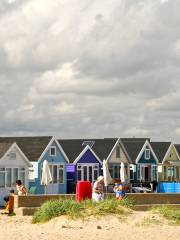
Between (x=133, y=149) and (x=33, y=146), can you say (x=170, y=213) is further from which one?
(x=133, y=149)

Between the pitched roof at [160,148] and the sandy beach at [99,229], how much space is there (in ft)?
143

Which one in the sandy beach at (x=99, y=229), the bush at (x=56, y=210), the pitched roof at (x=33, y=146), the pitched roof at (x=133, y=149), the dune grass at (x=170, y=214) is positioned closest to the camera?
the sandy beach at (x=99, y=229)

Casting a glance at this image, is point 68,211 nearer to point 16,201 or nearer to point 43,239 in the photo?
point 43,239

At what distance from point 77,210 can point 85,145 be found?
34157 millimetres

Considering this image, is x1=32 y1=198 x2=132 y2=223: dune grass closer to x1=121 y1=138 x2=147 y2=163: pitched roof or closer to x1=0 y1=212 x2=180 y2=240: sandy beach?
x1=0 y1=212 x2=180 y2=240: sandy beach

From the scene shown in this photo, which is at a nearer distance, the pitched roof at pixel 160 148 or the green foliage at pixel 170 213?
the green foliage at pixel 170 213

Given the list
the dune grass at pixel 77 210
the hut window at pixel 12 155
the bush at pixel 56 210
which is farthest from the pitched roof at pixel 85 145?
the bush at pixel 56 210

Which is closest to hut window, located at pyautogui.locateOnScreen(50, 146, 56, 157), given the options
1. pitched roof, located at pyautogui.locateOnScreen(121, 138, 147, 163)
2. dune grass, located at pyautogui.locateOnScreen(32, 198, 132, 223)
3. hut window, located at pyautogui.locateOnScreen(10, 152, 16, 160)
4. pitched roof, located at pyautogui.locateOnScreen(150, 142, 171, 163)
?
hut window, located at pyautogui.locateOnScreen(10, 152, 16, 160)

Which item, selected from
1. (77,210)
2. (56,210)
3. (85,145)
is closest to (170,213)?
(77,210)

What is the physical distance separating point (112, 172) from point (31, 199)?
30438mm

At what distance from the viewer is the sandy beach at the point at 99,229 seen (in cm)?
2161

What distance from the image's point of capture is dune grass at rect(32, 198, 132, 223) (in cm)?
2475

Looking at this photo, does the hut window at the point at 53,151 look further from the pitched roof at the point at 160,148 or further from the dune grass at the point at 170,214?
the dune grass at the point at 170,214

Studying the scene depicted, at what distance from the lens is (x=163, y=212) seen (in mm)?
25516
